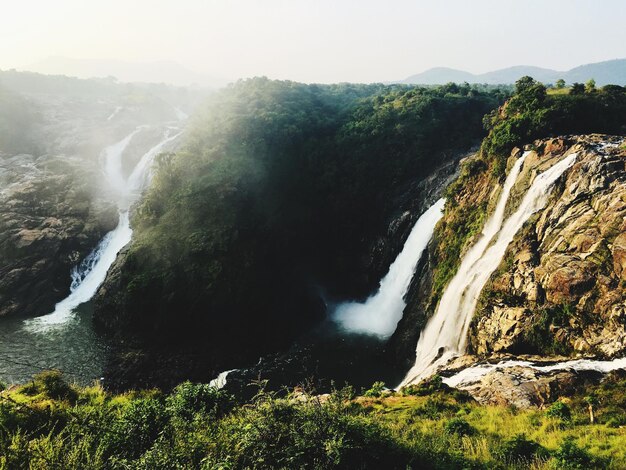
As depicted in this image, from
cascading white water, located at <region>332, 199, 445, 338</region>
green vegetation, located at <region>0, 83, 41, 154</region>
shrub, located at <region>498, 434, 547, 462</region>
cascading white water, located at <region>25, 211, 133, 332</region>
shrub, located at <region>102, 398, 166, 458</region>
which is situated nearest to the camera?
shrub, located at <region>102, 398, 166, 458</region>

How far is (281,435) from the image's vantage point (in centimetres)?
1045

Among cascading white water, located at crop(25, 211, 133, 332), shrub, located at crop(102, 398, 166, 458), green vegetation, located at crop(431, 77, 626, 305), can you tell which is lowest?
cascading white water, located at crop(25, 211, 133, 332)

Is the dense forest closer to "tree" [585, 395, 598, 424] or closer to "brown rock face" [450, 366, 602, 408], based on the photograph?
"brown rock face" [450, 366, 602, 408]

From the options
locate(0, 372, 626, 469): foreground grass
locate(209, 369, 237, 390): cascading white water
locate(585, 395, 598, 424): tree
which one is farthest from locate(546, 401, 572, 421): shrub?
locate(209, 369, 237, 390): cascading white water

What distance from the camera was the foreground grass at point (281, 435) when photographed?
9.76m

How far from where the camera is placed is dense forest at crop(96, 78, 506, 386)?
4128 centimetres

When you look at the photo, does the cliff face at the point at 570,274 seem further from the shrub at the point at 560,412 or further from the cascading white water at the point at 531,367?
the shrub at the point at 560,412

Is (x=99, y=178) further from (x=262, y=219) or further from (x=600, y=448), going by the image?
(x=600, y=448)

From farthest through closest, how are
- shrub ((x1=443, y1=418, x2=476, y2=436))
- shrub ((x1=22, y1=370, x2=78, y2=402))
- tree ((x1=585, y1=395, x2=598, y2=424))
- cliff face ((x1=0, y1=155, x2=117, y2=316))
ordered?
cliff face ((x1=0, y1=155, x2=117, y2=316)) < shrub ((x1=22, y1=370, x2=78, y2=402)) < tree ((x1=585, y1=395, x2=598, y2=424)) < shrub ((x1=443, y1=418, x2=476, y2=436))

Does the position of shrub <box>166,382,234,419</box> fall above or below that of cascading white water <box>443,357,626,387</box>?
above

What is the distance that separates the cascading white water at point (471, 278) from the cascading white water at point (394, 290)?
8.91 m

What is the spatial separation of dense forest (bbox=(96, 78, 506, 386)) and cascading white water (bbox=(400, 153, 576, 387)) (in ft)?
52.2

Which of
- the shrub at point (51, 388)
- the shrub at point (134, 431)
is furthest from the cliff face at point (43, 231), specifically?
the shrub at point (134, 431)

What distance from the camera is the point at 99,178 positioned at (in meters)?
68.4
